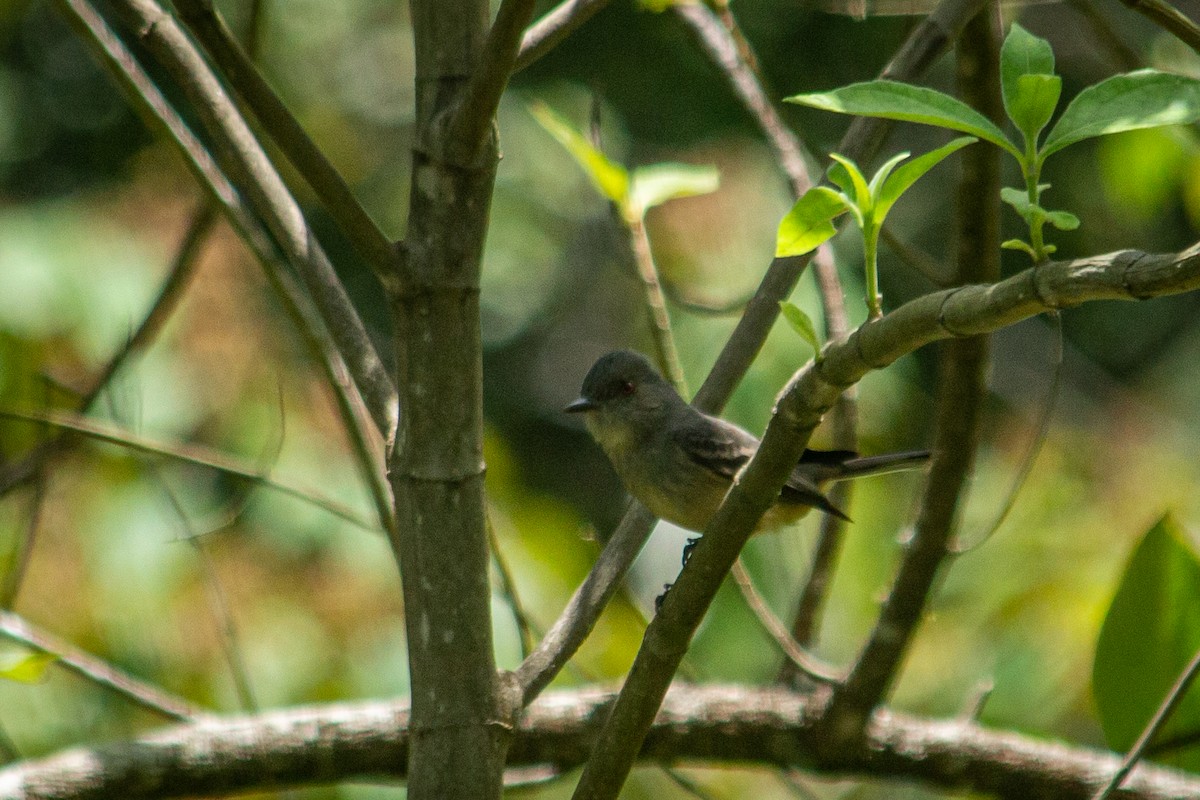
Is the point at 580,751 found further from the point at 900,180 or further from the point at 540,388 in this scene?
the point at 540,388

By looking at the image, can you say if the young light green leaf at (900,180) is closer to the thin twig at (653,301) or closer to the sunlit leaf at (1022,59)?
the sunlit leaf at (1022,59)

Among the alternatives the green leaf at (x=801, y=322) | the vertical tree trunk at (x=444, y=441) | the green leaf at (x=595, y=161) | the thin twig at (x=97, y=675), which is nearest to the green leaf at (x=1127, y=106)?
the green leaf at (x=801, y=322)

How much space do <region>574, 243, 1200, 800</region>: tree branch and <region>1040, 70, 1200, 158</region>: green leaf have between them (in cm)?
24

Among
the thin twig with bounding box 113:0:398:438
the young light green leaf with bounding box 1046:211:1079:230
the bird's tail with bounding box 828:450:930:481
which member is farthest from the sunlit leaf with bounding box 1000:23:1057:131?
the bird's tail with bounding box 828:450:930:481

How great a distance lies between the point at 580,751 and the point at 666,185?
1767mm

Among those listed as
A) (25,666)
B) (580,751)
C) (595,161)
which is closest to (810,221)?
(595,161)

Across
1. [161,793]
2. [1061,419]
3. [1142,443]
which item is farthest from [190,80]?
[1061,419]

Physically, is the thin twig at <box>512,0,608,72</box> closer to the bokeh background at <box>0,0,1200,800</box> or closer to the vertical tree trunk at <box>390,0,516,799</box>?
the vertical tree trunk at <box>390,0,516,799</box>

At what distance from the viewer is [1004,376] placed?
895cm

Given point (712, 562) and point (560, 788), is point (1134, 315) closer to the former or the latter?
point (560, 788)

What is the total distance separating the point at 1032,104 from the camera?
1.73 m

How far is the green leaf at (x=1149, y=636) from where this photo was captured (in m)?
3.27

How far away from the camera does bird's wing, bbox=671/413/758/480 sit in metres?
4.25

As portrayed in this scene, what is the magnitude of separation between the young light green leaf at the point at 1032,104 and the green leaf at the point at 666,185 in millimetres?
1868
